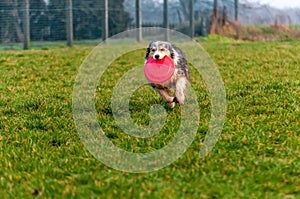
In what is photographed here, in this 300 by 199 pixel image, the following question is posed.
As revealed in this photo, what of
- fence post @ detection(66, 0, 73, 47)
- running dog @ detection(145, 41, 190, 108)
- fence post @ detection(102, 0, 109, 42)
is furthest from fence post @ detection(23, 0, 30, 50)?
running dog @ detection(145, 41, 190, 108)

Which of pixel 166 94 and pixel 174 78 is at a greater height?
pixel 174 78

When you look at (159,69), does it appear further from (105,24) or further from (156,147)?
(105,24)

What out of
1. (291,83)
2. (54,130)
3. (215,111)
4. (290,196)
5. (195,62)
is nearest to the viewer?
(290,196)

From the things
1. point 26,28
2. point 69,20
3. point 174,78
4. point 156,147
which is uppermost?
point 69,20

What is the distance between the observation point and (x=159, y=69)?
567 centimetres

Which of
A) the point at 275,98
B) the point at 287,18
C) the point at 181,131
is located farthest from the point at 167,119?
the point at 287,18

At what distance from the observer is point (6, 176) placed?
→ 153 inches

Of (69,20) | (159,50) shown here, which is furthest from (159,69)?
(69,20)

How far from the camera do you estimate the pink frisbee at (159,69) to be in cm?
566

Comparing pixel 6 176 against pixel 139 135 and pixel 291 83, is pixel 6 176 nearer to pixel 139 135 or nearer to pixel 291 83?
pixel 139 135

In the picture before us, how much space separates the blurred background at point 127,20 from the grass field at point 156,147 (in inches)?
255

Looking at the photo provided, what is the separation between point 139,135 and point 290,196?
1899 mm

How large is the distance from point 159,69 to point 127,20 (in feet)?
36.4

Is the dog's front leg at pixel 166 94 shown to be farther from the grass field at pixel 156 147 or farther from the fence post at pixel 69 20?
the fence post at pixel 69 20
